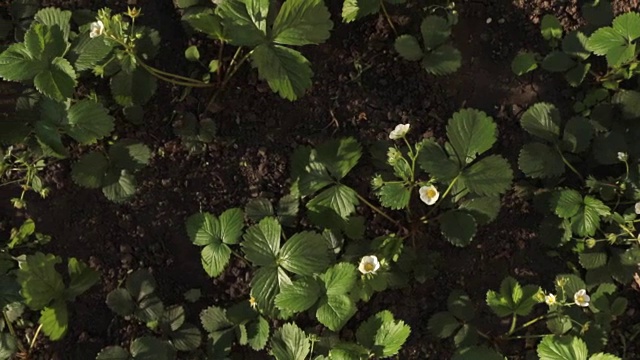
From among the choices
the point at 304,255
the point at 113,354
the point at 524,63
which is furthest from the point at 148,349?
the point at 524,63

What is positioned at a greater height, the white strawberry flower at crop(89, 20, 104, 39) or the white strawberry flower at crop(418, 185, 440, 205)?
the white strawberry flower at crop(89, 20, 104, 39)

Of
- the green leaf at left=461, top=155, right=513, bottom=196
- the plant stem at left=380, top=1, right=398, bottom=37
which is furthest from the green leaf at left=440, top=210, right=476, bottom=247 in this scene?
the plant stem at left=380, top=1, right=398, bottom=37

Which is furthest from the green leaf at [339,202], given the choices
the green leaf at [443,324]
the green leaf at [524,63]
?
the green leaf at [524,63]

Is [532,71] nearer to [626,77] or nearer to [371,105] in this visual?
[626,77]

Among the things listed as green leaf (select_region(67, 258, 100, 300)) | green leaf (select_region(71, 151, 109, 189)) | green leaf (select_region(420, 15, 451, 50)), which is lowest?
green leaf (select_region(67, 258, 100, 300))

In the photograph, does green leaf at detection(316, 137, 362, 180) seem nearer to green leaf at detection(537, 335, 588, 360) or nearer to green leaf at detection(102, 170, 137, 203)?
green leaf at detection(102, 170, 137, 203)

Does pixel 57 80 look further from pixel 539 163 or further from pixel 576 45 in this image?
pixel 576 45
